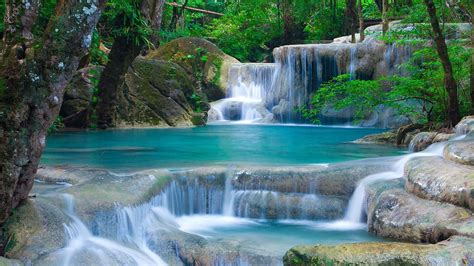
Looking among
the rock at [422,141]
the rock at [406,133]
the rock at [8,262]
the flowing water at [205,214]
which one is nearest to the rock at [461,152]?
the flowing water at [205,214]

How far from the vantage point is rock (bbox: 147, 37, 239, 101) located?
2411 centimetres

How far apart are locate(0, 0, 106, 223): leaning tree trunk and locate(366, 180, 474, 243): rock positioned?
3798 mm

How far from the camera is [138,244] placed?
6352 mm

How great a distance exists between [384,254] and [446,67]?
6.97m

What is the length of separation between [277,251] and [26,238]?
2.40m

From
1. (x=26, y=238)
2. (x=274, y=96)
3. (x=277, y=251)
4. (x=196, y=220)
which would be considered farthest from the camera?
(x=274, y=96)

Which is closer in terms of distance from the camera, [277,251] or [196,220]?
[277,251]

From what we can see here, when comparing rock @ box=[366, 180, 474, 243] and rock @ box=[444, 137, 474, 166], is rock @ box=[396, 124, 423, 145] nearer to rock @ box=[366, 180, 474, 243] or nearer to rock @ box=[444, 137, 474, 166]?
rock @ box=[444, 137, 474, 166]

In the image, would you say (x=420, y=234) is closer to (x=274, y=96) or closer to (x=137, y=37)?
(x=137, y=37)

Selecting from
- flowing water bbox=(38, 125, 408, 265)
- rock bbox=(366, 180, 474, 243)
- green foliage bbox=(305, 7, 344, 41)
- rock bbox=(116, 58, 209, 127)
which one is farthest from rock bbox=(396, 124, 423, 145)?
green foliage bbox=(305, 7, 344, 41)

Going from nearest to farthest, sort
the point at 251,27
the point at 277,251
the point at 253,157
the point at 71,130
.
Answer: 1. the point at 277,251
2. the point at 253,157
3. the point at 71,130
4. the point at 251,27

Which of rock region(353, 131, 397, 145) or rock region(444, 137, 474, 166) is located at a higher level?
rock region(444, 137, 474, 166)

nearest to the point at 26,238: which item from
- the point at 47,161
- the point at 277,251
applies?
the point at 277,251

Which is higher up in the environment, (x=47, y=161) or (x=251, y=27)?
(x=251, y=27)
